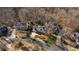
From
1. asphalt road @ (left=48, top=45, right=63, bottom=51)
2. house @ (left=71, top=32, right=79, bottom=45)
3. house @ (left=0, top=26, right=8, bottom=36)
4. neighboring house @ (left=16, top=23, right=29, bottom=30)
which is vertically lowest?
asphalt road @ (left=48, top=45, right=63, bottom=51)

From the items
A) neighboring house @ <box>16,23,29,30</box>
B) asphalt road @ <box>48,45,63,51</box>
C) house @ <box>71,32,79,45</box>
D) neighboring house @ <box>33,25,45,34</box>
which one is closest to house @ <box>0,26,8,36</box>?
neighboring house @ <box>16,23,29,30</box>

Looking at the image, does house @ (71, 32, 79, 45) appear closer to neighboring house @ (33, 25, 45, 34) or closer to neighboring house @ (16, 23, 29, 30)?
neighboring house @ (33, 25, 45, 34)

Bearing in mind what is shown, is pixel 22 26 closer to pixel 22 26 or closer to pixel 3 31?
pixel 22 26

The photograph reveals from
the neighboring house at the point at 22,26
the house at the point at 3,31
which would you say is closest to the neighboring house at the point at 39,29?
the neighboring house at the point at 22,26

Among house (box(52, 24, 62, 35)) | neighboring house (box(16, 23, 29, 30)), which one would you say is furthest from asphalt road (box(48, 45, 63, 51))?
neighboring house (box(16, 23, 29, 30))

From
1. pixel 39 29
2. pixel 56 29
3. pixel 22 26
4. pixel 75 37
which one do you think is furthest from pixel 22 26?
pixel 75 37

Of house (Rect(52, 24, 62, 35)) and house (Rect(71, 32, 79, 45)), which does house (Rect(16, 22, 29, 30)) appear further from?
house (Rect(71, 32, 79, 45))

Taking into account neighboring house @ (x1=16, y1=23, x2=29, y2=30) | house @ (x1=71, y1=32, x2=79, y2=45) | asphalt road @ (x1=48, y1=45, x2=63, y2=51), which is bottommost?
asphalt road @ (x1=48, y1=45, x2=63, y2=51)

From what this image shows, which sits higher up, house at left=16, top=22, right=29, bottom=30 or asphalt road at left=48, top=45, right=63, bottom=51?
house at left=16, top=22, right=29, bottom=30
